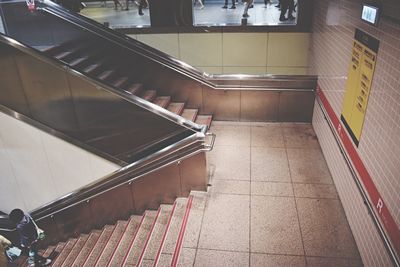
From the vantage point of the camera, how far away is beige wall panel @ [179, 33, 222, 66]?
6023 mm

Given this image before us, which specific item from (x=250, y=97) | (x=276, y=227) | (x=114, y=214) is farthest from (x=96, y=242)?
(x=250, y=97)

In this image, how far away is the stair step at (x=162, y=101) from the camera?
5.76m

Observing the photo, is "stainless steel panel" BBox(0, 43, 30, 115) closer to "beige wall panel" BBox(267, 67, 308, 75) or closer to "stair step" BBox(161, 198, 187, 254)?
"stair step" BBox(161, 198, 187, 254)

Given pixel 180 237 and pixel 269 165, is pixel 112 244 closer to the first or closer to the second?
pixel 180 237

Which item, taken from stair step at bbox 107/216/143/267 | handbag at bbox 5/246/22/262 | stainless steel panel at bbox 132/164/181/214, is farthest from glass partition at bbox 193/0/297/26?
handbag at bbox 5/246/22/262

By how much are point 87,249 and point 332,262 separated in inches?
124

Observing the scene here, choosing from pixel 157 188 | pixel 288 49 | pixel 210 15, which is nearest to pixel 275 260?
pixel 157 188

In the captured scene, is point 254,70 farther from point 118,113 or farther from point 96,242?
point 96,242

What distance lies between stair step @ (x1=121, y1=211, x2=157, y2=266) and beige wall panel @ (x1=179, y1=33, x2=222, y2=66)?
303 centimetres

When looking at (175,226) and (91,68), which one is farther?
(91,68)

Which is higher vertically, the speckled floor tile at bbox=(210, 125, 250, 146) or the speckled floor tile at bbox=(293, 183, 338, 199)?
the speckled floor tile at bbox=(210, 125, 250, 146)

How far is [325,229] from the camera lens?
3.72m

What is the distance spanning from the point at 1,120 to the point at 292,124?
4637mm

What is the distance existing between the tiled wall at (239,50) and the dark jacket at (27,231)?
3644 millimetres
